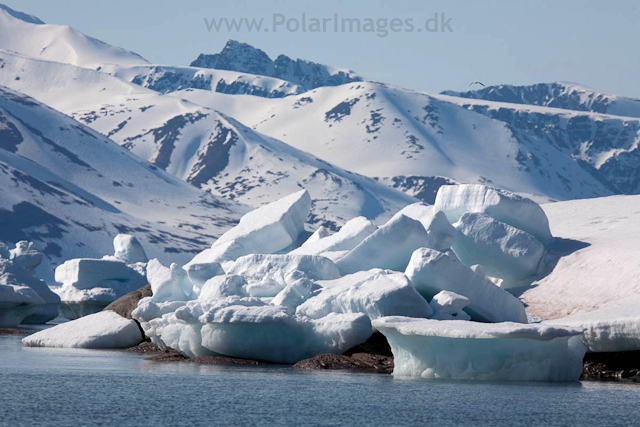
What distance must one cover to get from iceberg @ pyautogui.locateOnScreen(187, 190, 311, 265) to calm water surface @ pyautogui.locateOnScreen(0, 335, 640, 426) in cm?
979

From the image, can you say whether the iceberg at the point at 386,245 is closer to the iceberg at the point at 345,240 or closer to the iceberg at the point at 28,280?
the iceberg at the point at 345,240

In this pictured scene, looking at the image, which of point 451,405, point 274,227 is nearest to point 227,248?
point 274,227

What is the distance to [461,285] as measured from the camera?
1065 inches

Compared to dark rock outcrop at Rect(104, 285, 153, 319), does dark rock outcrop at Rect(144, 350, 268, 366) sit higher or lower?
lower

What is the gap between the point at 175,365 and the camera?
26562mm

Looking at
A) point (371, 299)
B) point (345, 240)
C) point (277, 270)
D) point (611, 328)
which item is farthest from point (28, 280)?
point (611, 328)

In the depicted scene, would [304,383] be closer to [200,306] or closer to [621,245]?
[200,306]

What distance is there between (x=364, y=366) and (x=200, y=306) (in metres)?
4.45

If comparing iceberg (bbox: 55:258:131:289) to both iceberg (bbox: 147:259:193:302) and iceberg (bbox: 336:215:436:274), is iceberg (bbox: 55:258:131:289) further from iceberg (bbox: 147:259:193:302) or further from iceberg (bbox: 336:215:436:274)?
iceberg (bbox: 336:215:436:274)

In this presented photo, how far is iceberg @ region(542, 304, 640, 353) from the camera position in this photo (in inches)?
882

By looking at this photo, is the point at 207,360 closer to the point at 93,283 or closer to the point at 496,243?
the point at 496,243

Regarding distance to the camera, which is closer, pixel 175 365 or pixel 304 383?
pixel 304 383

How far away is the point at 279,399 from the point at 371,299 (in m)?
6.22

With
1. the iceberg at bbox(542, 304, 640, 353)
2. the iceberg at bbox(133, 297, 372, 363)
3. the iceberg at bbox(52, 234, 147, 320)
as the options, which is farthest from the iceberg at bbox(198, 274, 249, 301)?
the iceberg at bbox(52, 234, 147, 320)
